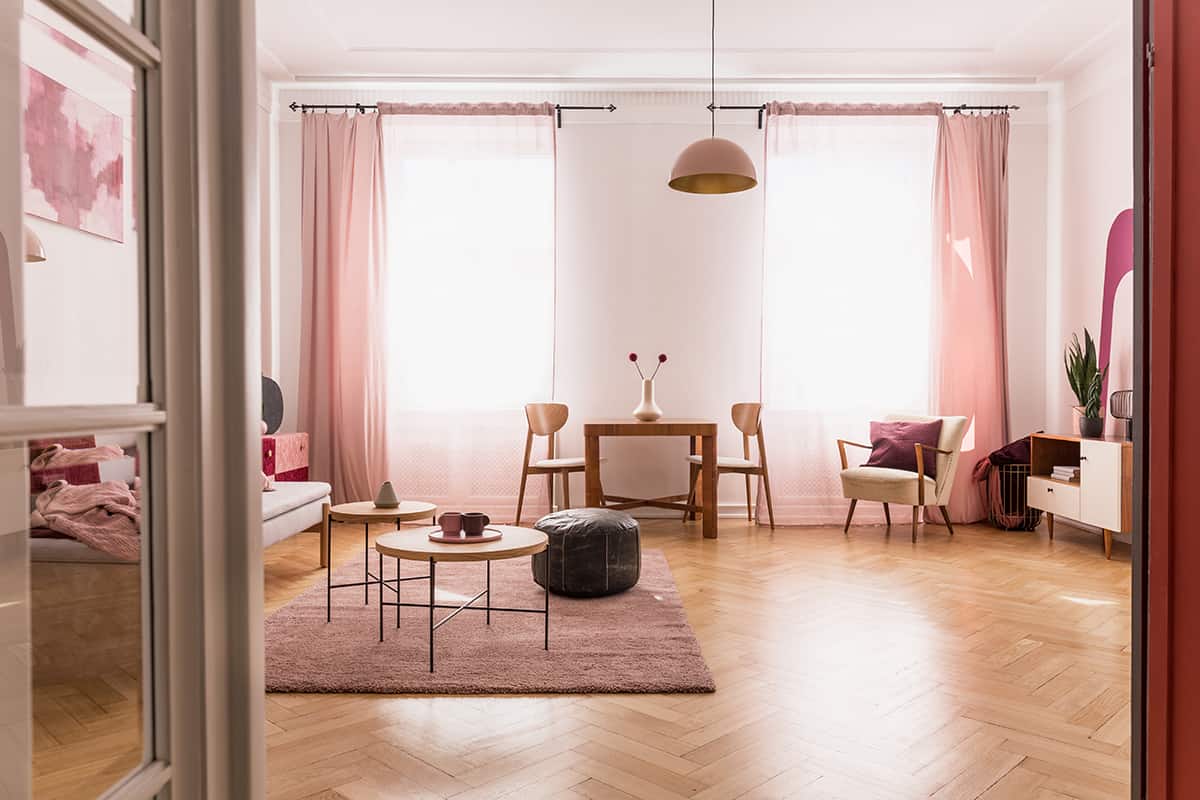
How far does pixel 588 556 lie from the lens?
148 inches

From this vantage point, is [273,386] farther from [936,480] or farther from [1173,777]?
[1173,777]

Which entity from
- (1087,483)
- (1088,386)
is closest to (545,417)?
(1087,483)

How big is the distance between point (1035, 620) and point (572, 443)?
3.55m

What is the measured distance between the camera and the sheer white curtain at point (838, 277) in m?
6.19

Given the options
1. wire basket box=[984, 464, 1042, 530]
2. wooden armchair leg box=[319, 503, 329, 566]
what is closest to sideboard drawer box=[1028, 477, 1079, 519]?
wire basket box=[984, 464, 1042, 530]

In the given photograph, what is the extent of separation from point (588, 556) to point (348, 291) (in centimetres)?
335

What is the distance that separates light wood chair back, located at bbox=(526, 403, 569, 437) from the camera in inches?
235

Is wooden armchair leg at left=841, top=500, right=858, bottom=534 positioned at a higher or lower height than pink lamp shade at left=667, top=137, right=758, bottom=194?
lower

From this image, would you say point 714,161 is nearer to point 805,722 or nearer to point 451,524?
point 451,524

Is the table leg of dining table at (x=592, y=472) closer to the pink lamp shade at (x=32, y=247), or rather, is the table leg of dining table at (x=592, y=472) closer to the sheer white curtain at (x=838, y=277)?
the sheer white curtain at (x=838, y=277)

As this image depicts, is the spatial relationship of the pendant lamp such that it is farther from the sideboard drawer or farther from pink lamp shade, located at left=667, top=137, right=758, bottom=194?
the sideboard drawer

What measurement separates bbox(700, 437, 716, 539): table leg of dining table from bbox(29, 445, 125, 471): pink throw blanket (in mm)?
4808

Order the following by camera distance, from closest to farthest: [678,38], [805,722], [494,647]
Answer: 1. [805,722]
2. [494,647]
3. [678,38]

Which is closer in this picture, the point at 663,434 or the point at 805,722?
the point at 805,722
